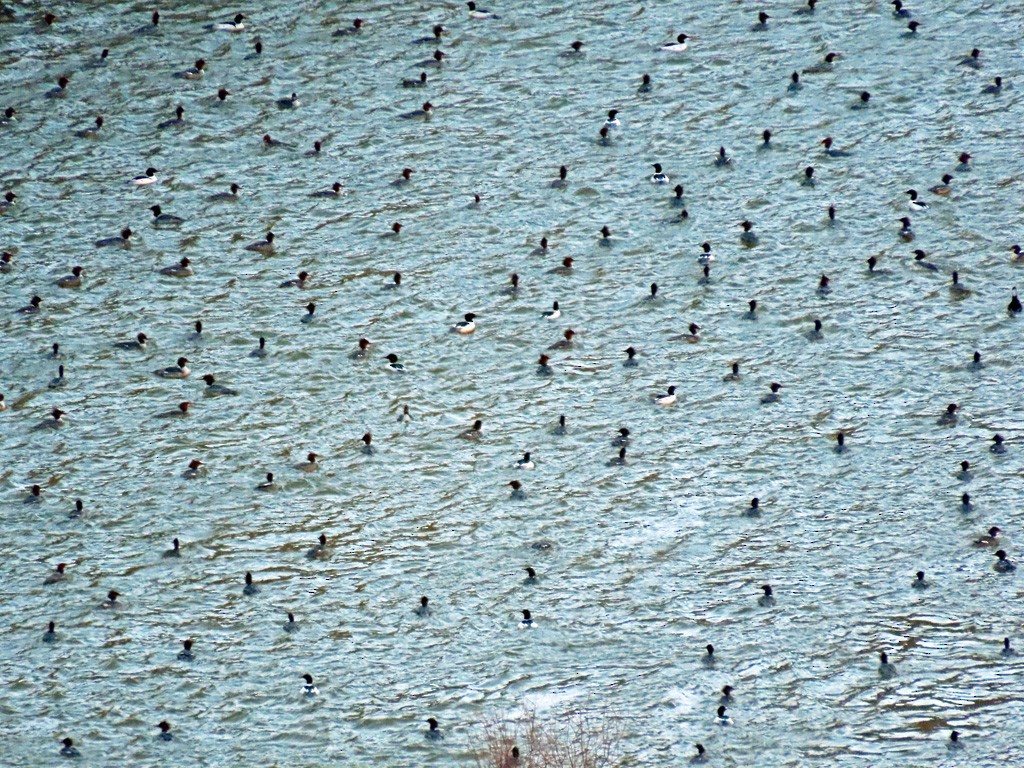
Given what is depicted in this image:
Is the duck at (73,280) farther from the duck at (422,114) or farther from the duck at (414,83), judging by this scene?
the duck at (414,83)

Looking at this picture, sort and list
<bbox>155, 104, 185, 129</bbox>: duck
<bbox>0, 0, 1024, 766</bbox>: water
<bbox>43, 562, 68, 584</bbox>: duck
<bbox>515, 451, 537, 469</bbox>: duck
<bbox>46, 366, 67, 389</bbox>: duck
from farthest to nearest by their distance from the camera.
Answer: <bbox>155, 104, 185, 129</bbox>: duck
<bbox>46, 366, 67, 389</bbox>: duck
<bbox>515, 451, 537, 469</bbox>: duck
<bbox>43, 562, 68, 584</bbox>: duck
<bbox>0, 0, 1024, 766</bbox>: water

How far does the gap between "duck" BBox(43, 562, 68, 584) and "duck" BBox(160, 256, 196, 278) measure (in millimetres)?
11996

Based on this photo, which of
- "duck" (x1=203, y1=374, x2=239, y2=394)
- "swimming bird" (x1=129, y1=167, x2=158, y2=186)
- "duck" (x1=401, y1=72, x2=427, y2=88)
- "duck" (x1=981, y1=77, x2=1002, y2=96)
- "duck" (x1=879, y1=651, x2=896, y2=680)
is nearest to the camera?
"duck" (x1=879, y1=651, x2=896, y2=680)

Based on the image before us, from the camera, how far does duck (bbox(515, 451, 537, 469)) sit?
4375 centimetres

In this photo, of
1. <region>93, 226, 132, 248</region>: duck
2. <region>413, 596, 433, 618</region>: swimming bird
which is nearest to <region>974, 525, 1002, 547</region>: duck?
<region>413, 596, 433, 618</region>: swimming bird

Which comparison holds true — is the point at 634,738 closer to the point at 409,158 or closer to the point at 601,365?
the point at 601,365

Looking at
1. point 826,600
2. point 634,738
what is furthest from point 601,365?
point 634,738

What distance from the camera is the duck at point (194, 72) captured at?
58031mm

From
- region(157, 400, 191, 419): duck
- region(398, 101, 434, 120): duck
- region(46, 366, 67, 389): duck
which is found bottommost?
region(157, 400, 191, 419): duck

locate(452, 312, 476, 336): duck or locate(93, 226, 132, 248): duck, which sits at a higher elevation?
locate(93, 226, 132, 248): duck

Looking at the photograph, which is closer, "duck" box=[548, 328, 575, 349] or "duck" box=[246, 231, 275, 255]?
"duck" box=[548, 328, 575, 349]

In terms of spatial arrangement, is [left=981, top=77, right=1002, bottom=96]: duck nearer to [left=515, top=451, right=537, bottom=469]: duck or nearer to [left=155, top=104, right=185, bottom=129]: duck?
[left=515, top=451, right=537, bottom=469]: duck

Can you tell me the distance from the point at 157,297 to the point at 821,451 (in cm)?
1786

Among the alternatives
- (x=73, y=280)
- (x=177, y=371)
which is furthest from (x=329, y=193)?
(x=177, y=371)
